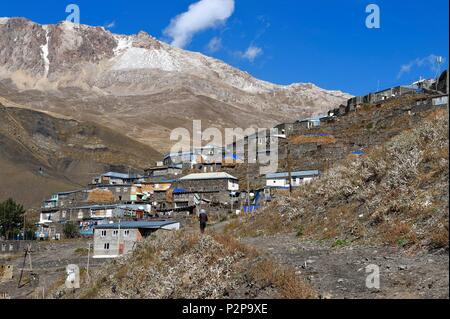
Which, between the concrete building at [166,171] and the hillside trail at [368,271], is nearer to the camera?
the hillside trail at [368,271]

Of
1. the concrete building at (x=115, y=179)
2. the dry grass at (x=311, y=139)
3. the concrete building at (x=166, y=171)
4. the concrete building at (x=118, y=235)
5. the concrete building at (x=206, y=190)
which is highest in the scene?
the dry grass at (x=311, y=139)

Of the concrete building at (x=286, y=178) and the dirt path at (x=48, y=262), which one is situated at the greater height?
the concrete building at (x=286, y=178)

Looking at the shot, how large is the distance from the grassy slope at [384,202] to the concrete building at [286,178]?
2862 cm

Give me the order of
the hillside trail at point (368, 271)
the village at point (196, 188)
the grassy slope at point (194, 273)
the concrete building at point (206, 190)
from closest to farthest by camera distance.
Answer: the hillside trail at point (368, 271) → the grassy slope at point (194, 273) → the village at point (196, 188) → the concrete building at point (206, 190)

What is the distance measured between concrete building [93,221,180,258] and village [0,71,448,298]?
9 centimetres

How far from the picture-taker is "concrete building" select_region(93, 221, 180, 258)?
153 ft

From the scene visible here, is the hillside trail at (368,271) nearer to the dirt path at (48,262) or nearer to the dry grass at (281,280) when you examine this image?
the dry grass at (281,280)

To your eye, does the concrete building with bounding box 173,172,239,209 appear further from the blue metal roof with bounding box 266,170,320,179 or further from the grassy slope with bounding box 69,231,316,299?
the grassy slope with bounding box 69,231,316,299

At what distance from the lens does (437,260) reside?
12.5 m

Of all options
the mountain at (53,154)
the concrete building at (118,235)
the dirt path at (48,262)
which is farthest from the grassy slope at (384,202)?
the mountain at (53,154)

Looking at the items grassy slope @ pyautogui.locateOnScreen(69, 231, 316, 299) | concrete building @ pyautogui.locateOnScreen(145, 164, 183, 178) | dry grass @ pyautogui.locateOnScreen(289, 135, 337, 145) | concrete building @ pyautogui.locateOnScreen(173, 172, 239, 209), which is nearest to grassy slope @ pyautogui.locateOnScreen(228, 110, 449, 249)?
grassy slope @ pyautogui.locateOnScreen(69, 231, 316, 299)

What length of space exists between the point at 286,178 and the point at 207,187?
11.4 metres

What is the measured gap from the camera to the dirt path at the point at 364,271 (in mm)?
11073
